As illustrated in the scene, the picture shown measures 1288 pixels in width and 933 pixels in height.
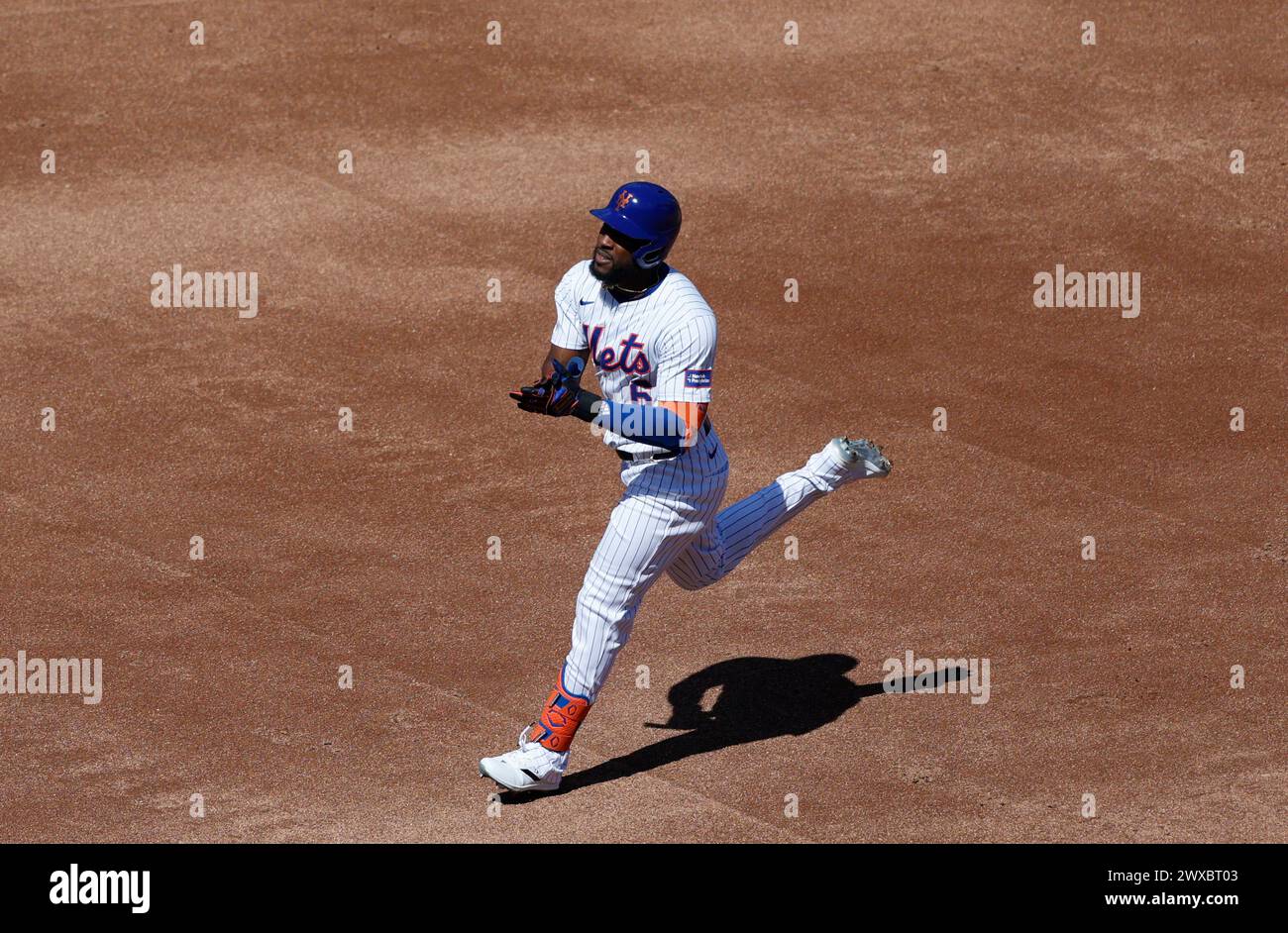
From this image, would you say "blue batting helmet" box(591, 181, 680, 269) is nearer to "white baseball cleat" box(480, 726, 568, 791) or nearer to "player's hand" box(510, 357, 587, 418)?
"player's hand" box(510, 357, 587, 418)

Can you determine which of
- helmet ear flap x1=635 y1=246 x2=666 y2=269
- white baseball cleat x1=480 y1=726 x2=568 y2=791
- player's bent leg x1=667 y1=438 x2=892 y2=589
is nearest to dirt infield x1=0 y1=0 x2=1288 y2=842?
white baseball cleat x1=480 y1=726 x2=568 y2=791

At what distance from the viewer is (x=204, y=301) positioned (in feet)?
42.0

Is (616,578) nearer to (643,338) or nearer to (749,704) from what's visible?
(643,338)

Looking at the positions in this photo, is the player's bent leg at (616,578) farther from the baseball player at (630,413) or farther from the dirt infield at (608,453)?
the dirt infield at (608,453)

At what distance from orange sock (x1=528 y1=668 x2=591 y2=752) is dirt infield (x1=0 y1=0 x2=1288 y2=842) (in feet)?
1.02

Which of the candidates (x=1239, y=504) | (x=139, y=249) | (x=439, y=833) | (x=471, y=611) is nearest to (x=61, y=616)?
(x=471, y=611)

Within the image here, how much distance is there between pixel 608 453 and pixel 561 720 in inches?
146

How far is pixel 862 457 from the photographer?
8523mm

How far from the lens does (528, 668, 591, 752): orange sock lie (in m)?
7.71

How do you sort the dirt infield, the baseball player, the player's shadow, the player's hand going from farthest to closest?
the player's shadow → the dirt infield → the baseball player → the player's hand

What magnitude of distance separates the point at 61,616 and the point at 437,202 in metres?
5.78

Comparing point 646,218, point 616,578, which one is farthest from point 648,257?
point 616,578

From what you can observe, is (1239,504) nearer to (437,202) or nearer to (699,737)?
(699,737)

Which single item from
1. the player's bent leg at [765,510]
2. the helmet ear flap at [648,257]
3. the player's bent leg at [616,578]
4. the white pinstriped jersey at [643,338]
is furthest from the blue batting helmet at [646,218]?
the player's bent leg at [765,510]
